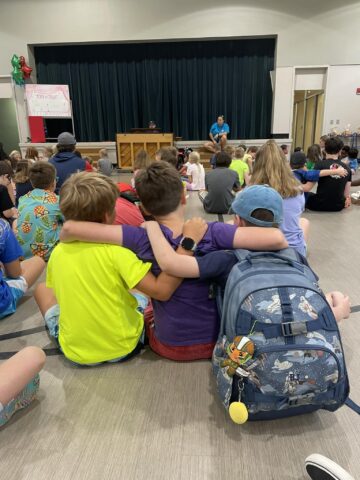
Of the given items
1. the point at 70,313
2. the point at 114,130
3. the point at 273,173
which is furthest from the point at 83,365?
the point at 114,130

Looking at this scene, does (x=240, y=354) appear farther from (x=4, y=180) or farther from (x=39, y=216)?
(x=4, y=180)

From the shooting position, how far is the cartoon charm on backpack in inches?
44.8

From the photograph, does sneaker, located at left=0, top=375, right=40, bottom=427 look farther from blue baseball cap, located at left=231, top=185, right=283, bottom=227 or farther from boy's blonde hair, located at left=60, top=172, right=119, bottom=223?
blue baseball cap, located at left=231, top=185, right=283, bottom=227

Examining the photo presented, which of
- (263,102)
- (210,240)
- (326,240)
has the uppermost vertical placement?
(263,102)

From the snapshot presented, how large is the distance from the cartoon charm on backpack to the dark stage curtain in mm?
11147

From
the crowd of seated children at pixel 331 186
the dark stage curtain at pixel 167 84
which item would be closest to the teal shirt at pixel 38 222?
the crowd of seated children at pixel 331 186

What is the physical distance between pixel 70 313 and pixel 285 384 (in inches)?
35.2

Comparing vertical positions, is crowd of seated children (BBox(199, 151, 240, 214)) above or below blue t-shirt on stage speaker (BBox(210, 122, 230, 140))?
below

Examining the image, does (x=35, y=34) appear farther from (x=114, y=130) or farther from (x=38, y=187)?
(x=38, y=187)

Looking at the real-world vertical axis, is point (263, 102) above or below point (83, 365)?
above

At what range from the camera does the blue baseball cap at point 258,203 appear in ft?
4.70

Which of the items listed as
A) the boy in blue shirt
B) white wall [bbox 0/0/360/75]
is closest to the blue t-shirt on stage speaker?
white wall [bbox 0/0/360/75]

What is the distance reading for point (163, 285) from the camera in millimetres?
1446

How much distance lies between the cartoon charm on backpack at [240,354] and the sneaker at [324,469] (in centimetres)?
28
